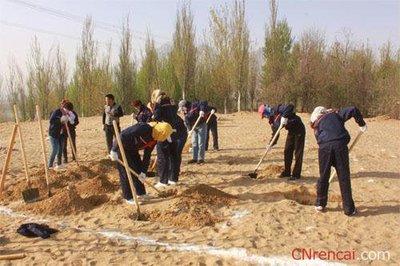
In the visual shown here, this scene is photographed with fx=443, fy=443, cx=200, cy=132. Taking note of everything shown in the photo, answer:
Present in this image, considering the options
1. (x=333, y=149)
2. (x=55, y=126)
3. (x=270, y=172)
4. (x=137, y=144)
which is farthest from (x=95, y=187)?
(x=333, y=149)

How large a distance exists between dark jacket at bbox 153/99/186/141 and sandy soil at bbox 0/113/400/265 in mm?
1017

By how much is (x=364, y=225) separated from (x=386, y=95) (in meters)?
22.6

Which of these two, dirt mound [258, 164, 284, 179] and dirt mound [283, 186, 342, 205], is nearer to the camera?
dirt mound [283, 186, 342, 205]

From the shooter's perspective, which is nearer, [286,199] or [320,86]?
[286,199]

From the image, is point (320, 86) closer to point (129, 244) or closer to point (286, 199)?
point (286, 199)

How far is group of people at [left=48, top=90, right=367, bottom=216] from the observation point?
6336 millimetres

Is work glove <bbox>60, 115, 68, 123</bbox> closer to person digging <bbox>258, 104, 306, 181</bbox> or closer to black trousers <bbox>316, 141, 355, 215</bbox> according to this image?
person digging <bbox>258, 104, 306, 181</bbox>

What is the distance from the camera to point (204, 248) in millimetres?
5391

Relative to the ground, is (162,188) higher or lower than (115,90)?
lower

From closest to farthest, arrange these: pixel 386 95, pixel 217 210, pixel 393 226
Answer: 1. pixel 393 226
2. pixel 217 210
3. pixel 386 95

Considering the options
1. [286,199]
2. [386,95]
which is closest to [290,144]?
[286,199]

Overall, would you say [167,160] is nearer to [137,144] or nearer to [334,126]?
[137,144]

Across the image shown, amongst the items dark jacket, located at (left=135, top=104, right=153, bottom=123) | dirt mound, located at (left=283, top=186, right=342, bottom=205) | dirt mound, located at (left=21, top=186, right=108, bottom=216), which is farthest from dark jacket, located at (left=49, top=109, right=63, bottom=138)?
dirt mound, located at (left=283, top=186, right=342, bottom=205)

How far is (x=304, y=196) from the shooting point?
7543 mm
